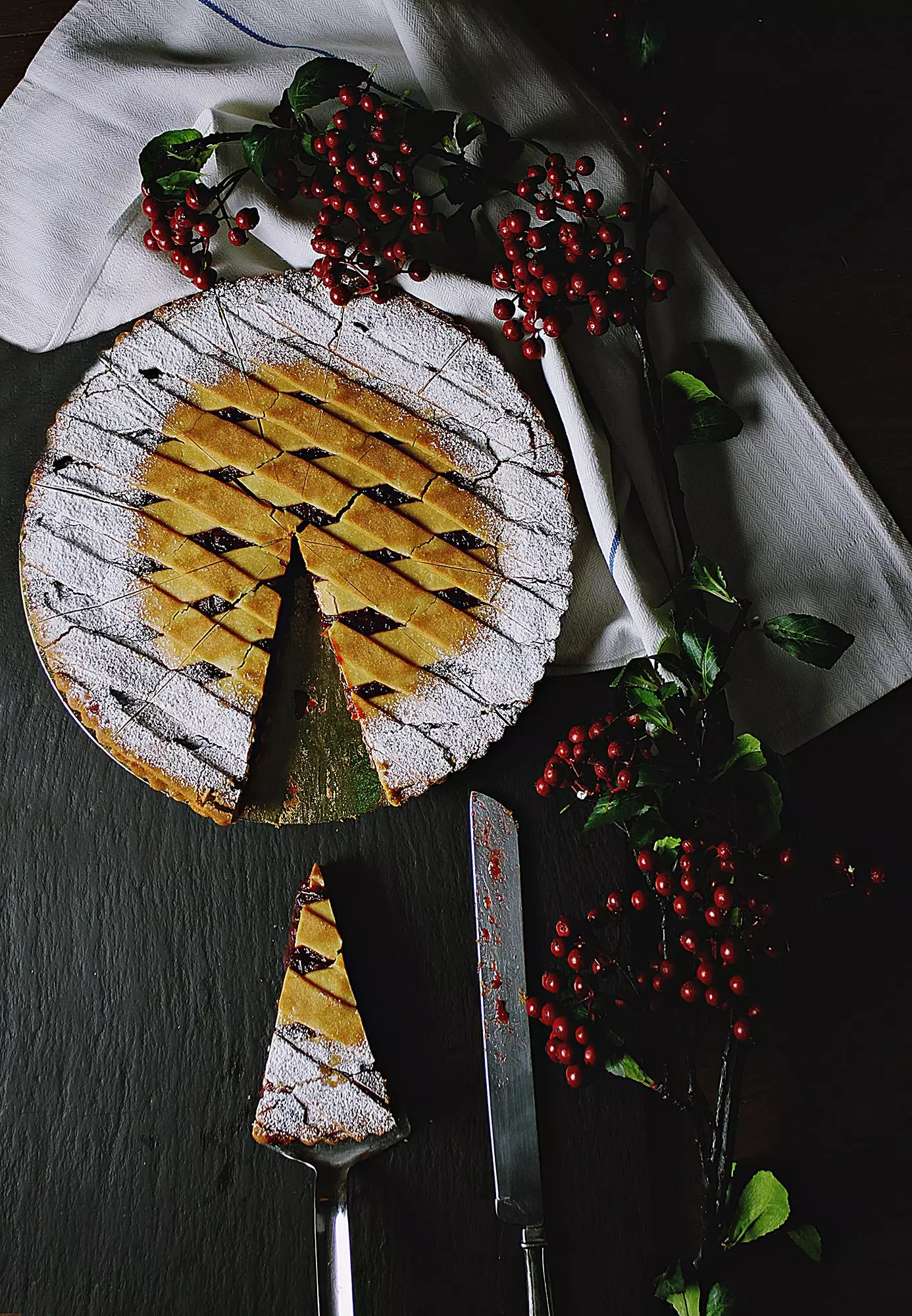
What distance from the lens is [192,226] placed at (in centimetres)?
110

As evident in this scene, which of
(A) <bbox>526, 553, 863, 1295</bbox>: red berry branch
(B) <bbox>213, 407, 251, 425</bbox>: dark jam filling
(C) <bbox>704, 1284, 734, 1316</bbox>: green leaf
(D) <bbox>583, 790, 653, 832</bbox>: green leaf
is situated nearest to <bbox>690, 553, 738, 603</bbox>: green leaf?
(A) <bbox>526, 553, 863, 1295</bbox>: red berry branch

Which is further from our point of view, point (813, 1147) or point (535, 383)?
point (535, 383)

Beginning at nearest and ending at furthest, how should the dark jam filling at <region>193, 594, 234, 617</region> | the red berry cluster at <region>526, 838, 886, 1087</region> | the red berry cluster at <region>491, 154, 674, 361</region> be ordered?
the red berry cluster at <region>526, 838, 886, 1087</region> → the red berry cluster at <region>491, 154, 674, 361</region> → the dark jam filling at <region>193, 594, 234, 617</region>

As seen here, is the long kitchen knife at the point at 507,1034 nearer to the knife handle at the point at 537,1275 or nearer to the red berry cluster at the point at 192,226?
the knife handle at the point at 537,1275

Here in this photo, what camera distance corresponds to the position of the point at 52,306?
48.1 inches

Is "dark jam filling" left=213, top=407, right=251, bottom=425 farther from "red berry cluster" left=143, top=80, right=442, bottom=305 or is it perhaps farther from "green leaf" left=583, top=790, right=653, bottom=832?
"green leaf" left=583, top=790, right=653, bottom=832

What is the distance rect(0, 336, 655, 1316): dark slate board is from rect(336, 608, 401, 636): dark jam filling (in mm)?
188

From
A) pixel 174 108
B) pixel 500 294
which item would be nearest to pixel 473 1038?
pixel 500 294

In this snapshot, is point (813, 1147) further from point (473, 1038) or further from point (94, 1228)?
point (94, 1228)

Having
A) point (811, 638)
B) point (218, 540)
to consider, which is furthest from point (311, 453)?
point (811, 638)

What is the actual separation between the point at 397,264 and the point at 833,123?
0.62m

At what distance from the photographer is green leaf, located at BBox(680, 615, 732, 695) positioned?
3.24ft

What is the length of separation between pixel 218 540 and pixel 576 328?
48cm

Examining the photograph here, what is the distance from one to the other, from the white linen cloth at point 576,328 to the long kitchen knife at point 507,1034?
0.70ft
